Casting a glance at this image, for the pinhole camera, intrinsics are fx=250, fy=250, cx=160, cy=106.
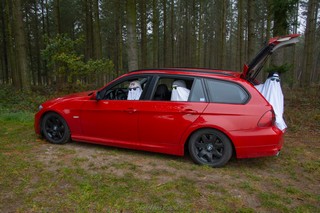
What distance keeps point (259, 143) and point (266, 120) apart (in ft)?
1.27

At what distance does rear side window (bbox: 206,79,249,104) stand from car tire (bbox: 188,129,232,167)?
1.85 feet

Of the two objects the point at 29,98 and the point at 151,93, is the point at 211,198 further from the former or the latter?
the point at 29,98

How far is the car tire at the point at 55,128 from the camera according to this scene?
17.4ft

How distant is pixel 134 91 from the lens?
5.09 m

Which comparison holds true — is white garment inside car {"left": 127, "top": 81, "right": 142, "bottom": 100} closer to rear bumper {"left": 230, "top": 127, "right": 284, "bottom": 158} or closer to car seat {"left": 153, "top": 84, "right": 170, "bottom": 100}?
car seat {"left": 153, "top": 84, "right": 170, "bottom": 100}

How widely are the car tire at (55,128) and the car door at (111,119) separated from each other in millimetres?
473

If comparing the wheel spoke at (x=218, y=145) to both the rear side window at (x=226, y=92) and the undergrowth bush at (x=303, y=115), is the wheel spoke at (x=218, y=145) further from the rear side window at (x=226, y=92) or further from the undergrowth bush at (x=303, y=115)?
the undergrowth bush at (x=303, y=115)

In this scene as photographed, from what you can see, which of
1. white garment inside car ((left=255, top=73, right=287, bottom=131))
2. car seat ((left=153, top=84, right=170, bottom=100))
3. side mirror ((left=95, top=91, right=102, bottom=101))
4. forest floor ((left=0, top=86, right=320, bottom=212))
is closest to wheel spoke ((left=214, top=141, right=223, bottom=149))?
forest floor ((left=0, top=86, right=320, bottom=212))

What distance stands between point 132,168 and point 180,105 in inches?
52.9

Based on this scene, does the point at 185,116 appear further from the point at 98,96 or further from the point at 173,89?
the point at 98,96

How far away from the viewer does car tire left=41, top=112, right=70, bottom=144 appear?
5301 millimetres

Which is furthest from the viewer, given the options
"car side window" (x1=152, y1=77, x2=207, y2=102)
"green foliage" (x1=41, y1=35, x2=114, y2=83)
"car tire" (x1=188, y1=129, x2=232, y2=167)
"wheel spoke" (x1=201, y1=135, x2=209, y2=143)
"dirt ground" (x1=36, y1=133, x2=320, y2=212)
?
"green foliage" (x1=41, y1=35, x2=114, y2=83)

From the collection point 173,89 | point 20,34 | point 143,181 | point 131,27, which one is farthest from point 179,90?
point 20,34

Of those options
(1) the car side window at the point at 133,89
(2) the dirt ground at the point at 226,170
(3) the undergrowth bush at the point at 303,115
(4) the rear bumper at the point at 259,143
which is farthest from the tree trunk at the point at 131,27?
(4) the rear bumper at the point at 259,143
